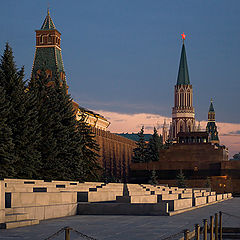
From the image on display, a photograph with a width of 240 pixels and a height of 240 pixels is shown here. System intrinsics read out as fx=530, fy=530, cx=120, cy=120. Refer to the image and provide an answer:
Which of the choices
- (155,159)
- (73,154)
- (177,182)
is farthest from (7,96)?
(155,159)

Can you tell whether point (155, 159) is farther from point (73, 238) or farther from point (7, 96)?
point (73, 238)

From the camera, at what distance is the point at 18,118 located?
134 feet

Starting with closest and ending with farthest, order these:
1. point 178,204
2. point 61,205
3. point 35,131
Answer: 1. point 61,205
2. point 178,204
3. point 35,131

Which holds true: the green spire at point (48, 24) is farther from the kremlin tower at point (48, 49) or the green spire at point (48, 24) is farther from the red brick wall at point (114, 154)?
the red brick wall at point (114, 154)

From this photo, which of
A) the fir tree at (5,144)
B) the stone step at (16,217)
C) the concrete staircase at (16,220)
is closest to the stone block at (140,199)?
the concrete staircase at (16,220)

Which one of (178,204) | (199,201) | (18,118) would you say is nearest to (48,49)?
(18,118)

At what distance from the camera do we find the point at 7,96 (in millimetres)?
40688

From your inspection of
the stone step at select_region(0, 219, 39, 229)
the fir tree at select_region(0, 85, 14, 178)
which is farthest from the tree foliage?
the stone step at select_region(0, 219, 39, 229)

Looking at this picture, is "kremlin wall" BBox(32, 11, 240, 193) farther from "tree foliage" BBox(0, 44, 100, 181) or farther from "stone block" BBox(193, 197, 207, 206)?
"stone block" BBox(193, 197, 207, 206)

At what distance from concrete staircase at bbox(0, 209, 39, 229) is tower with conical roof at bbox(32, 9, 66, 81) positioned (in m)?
103

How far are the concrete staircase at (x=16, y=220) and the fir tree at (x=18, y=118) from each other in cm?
2468

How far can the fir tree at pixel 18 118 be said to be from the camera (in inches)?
1597

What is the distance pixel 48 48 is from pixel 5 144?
85263 mm

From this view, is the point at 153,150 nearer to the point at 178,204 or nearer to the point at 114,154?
the point at 114,154
